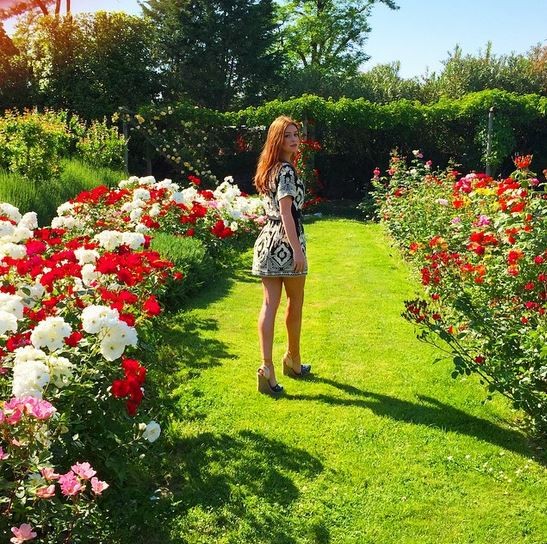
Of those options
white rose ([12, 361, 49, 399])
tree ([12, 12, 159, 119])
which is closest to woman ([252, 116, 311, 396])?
white rose ([12, 361, 49, 399])

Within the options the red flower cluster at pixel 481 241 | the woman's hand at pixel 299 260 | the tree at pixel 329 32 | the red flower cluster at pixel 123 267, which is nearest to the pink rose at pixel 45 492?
the red flower cluster at pixel 123 267

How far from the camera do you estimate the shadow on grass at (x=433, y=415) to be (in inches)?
122

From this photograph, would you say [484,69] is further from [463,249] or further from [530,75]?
[463,249]

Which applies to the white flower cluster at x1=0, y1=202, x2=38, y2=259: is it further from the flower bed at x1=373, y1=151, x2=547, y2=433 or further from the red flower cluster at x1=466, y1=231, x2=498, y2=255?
the red flower cluster at x1=466, y1=231, x2=498, y2=255

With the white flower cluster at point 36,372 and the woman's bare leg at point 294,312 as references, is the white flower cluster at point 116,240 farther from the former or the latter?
the white flower cluster at point 36,372

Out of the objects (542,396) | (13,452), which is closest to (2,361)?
(13,452)

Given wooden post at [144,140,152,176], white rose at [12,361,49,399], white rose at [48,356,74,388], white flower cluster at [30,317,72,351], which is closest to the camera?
white rose at [12,361,49,399]

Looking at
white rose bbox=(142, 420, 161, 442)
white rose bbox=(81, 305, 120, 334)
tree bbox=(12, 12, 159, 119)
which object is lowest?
white rose bbox=(142, 420, 161, 442)

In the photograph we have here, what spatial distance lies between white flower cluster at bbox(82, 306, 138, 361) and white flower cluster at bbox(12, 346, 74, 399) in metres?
0.15

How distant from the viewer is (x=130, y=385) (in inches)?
83.4

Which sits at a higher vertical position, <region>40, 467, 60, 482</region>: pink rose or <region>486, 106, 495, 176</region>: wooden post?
<region>486, 106, 495, 176</region>: wooden post

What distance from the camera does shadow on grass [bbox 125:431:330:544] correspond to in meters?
2.38

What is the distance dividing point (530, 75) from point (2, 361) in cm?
1934

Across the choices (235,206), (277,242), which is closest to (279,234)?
(277,242)
